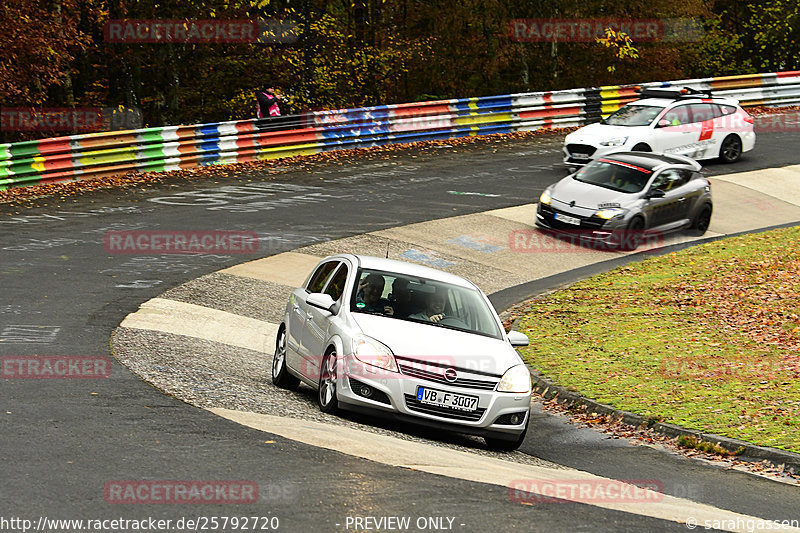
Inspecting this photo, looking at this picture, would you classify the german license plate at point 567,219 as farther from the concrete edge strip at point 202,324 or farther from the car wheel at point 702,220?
the concrete edge strip at point 202,324

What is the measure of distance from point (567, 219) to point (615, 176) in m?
1.52

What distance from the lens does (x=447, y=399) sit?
9.46 m

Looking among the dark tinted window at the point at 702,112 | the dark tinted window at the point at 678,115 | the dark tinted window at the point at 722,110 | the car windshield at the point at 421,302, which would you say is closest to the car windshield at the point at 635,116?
the dark tinted window at the point at 678,115

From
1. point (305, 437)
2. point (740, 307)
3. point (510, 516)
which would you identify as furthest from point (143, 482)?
point (740, 307)

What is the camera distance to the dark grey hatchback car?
20766 millimetres

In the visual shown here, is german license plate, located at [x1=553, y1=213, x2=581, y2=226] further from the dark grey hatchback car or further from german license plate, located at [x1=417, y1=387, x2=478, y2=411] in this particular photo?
german license plate, located at [x1=417, y1=387, x2=478, y2=411]

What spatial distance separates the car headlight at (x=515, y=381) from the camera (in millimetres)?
9649

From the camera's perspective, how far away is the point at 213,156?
26062 mm

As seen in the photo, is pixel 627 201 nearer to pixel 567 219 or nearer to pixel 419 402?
pixel 567 219

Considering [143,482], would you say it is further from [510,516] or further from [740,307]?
[740,307]

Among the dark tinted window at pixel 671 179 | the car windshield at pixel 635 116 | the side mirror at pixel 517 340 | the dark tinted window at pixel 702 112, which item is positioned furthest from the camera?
the dark tinted window at pixel 702 112

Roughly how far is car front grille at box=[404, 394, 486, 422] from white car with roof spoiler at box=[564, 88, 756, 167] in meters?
16.3

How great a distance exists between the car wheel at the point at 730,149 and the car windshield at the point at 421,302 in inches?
761

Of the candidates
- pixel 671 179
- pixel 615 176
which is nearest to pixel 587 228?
pixel 615 176
